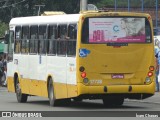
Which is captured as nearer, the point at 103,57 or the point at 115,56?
the point at 103,57

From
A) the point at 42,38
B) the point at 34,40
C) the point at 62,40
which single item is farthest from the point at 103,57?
the point at 34,40

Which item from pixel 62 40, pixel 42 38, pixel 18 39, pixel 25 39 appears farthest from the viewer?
pixel 18 39

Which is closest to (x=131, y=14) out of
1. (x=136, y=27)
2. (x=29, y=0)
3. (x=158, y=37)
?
(x=136, y=27)

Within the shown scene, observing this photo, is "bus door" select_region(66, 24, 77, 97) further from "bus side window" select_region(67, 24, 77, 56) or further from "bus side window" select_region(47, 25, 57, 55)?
"bus side window" select_region(47, 25, 57, 55)

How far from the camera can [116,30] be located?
24.0m

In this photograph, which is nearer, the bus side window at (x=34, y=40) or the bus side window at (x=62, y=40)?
the bus side window at (x=62, y=40)

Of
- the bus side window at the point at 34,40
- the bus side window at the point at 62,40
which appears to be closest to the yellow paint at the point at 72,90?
the bus side window at the point at 62,40

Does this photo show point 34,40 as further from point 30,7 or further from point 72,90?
point 30,7

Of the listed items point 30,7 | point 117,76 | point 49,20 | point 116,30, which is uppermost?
point 30,7

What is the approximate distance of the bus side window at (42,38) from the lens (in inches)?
1046

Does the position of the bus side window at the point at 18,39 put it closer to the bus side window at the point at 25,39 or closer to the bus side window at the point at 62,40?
the bus side window at the point at 25,39

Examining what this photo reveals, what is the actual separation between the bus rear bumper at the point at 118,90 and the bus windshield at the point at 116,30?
1334mm

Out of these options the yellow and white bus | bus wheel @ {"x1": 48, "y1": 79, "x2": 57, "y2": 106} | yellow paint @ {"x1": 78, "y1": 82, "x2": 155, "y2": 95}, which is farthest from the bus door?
bus wheel @ {"x1": 48, "y1": 79, "x2": 57, "y2": 106}

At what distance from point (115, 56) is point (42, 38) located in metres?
3.78
